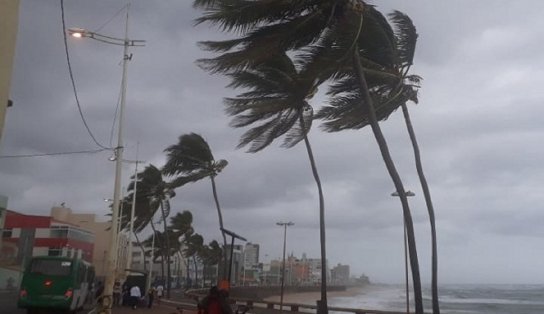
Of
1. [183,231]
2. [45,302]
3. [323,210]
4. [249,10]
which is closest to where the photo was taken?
[249,10]

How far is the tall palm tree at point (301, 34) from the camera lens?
37.4ft

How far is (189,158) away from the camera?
99.0 feet

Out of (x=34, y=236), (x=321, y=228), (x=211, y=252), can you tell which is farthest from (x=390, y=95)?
(x=211, y=252)

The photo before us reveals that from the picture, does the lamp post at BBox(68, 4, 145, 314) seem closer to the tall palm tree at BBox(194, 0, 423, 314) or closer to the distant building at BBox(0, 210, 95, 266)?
the tall palm tree at BBox(194, 0, 423, 314)

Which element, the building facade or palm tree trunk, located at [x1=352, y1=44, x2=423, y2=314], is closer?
the building facade

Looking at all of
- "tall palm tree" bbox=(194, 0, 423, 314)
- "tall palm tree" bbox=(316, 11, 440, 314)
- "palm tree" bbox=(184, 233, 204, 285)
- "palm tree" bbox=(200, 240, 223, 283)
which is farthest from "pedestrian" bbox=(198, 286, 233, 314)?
"palm tree" bbox=(200, 240, 223, 283)

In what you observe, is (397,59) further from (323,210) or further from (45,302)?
(45,302)

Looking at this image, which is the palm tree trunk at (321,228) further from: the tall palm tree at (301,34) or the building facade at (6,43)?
the building facade at (6,43)

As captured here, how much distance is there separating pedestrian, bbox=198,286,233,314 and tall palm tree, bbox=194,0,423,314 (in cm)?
471

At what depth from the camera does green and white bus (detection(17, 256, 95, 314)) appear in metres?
18.6

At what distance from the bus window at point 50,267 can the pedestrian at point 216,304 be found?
37.2 feet

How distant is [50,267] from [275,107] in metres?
9.25

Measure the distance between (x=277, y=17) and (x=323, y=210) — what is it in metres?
9.97

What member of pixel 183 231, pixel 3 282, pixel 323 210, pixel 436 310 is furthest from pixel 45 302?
pixel 183 231
